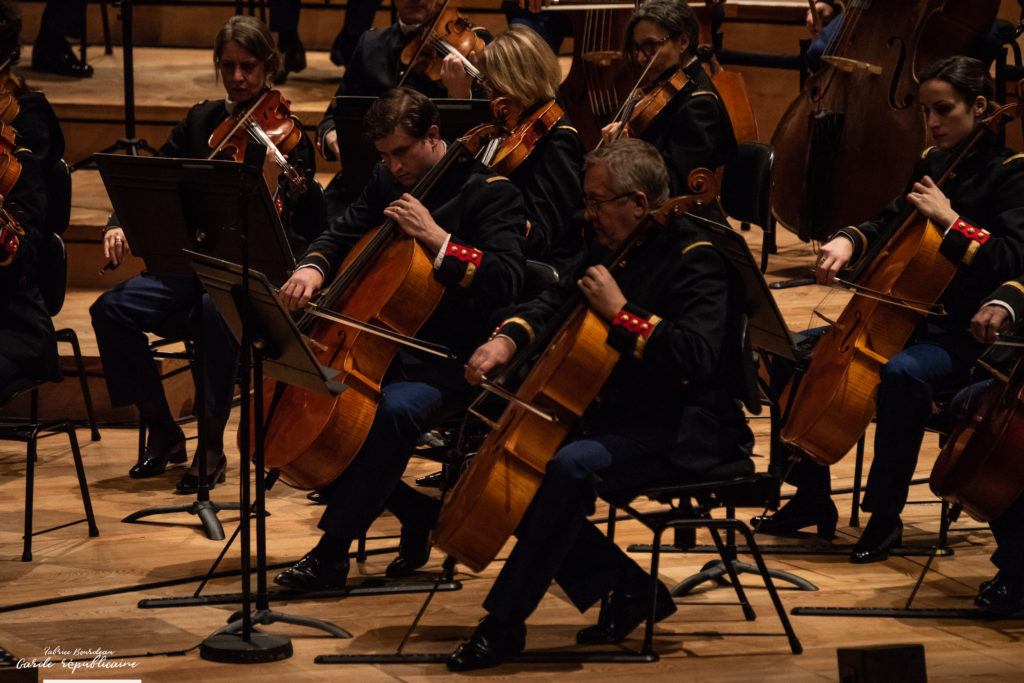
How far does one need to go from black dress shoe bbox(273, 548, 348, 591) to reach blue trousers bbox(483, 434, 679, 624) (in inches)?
21.2

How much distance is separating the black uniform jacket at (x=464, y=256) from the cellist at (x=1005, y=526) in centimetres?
108

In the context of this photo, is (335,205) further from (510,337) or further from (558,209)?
(510,337)

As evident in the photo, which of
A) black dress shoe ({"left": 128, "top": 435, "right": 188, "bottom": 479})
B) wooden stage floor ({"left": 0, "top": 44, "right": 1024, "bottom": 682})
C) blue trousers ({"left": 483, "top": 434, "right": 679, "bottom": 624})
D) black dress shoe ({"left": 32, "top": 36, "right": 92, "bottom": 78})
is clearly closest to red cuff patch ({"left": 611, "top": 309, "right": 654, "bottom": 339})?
blue trousers ({"left": 483, "top": 434, "right": 679, "bottom": 624})

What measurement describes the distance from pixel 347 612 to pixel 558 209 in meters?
1.25

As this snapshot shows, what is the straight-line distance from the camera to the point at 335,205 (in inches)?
177

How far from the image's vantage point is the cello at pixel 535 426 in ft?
9.46

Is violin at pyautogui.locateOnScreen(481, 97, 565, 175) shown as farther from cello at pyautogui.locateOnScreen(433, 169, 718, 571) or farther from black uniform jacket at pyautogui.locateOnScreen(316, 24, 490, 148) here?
cello at pyautogui.locateOnScreen(433, 169, 718, 571)

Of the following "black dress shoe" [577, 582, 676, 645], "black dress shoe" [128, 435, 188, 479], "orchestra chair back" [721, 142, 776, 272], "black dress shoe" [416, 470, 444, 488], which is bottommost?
"black dress shoe" [128, 435, 188, 479]

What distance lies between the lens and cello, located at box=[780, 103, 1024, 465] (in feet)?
11.2

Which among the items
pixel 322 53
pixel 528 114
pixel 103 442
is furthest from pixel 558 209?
pixel 322 53

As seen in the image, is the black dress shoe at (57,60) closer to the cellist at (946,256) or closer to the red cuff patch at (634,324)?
the cellist at (946,256)

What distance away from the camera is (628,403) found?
307 cm

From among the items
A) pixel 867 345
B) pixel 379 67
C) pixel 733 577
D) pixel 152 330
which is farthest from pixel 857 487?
pixel 152 330

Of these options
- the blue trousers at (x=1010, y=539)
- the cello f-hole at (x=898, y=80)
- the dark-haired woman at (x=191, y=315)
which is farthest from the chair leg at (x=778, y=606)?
the cello f-hole at (x=898, y=80)
